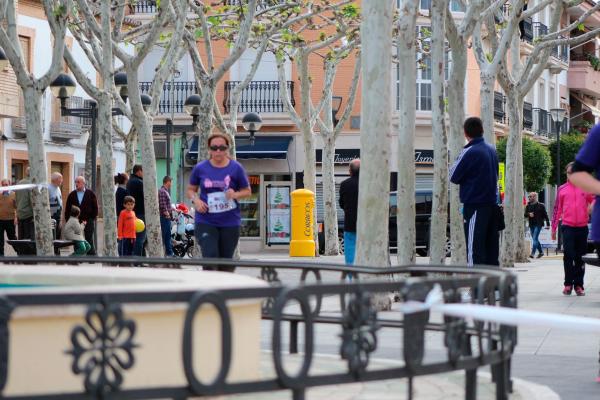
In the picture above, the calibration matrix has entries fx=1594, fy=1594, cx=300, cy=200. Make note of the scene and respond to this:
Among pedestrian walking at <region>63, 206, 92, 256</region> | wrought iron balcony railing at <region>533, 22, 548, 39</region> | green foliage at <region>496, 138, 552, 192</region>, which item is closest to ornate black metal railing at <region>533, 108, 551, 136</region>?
wrought iron balcony railing at <region>533, 22, 548, 39</region>

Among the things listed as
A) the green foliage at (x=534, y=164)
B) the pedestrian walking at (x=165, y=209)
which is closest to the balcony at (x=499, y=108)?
the green foliage at (x=534, y=164)

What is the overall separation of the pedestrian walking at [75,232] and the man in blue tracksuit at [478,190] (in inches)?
447

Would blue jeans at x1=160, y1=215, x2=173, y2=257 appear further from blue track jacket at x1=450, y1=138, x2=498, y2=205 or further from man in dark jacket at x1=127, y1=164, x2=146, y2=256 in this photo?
blue track jacket at x1=450, y1=138, x2=498, y2=205

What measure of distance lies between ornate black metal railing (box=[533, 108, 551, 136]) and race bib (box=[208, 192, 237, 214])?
189ft

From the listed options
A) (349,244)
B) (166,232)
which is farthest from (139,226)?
(349,244)

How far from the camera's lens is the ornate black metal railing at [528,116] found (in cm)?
6875

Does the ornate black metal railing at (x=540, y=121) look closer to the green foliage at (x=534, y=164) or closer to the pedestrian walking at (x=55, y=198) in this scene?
the green foliage at (x=534, y=164)

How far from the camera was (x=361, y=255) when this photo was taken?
1614cm

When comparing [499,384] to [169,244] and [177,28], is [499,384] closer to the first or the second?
[177,28]

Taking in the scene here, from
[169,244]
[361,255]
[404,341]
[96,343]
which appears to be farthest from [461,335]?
[169,244]

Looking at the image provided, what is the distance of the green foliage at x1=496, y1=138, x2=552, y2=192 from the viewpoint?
6072 cm

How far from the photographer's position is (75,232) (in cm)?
2664

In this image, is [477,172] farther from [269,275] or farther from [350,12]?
[350,12]

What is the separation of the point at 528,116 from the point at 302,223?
3159 centimetres
